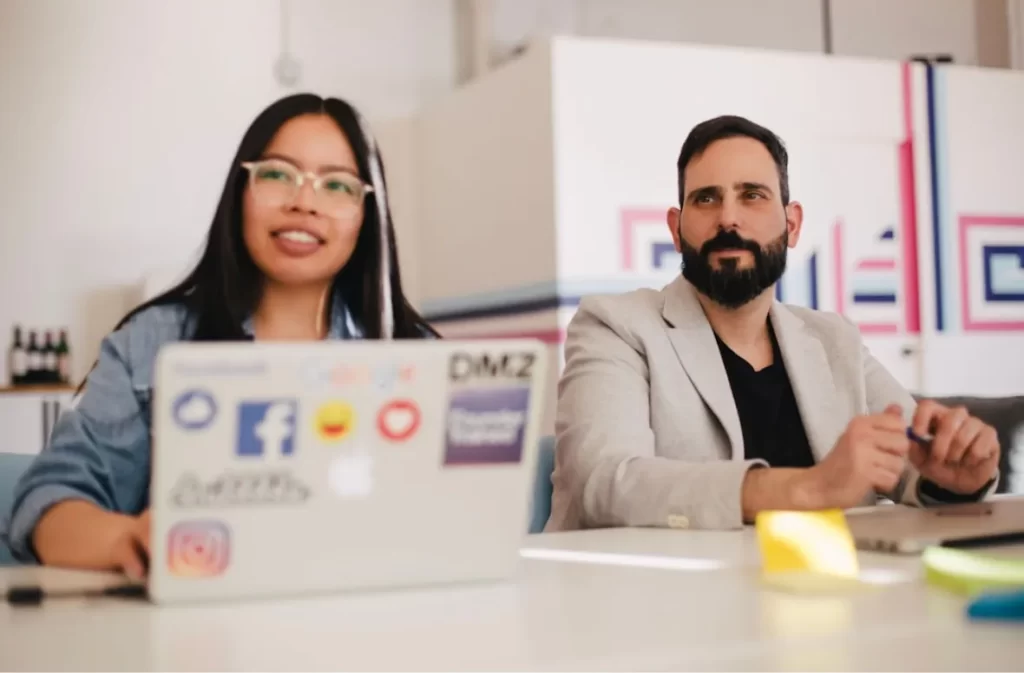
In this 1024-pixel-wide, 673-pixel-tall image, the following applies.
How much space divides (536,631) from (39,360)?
151 inches

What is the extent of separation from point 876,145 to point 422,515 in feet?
12.7

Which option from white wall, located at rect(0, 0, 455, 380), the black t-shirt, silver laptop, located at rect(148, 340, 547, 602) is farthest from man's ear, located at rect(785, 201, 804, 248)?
white wall, located at rect(0, 0, 455, 380)

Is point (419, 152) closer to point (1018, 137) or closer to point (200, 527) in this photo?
point (1018, 137)

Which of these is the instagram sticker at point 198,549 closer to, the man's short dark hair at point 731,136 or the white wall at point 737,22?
the man's short dark hair at point 731,136

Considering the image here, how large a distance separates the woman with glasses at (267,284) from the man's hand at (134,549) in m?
0.22

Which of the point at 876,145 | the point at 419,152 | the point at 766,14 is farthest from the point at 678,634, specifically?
the point at 766,14

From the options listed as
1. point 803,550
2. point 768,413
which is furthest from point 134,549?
point 768,413

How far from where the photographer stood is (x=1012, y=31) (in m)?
5.01

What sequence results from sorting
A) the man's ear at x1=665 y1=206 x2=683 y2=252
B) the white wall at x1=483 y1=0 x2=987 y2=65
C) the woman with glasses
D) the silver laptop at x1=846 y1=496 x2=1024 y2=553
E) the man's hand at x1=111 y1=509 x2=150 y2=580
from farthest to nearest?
the white wall at x1=483 y1=0 x2=987 y2=65, the man's ear at x1=665 y1=206 x2=683 y2=252, the woman with glasses, the silver laptop at x1=846 y1=496 x2=1024 y2=553, the man's hand at x1=111 y1=509 x2=150 y2=580

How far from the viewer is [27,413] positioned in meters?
3.94

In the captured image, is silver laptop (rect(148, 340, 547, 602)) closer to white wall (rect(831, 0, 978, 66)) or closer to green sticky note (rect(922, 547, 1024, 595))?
green sticky note (rect(922, 547, 1024, 595))

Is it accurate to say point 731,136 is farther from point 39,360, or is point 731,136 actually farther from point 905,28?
point 905,28

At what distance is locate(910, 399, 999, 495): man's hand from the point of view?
143cm

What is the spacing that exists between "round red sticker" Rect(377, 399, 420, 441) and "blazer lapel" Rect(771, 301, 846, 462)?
3.59ft
